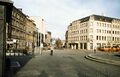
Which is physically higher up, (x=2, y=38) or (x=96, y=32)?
(x=96, y=32)

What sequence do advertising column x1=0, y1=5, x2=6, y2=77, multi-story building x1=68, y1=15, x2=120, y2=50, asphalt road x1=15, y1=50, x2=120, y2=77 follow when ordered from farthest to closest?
multi-story building x1=68, y1=15, x2=120, y2=50, asphalt road x1=15, y1=50, x2=120, y2=77, advertising column x1=0, y1=5, x2=6, y2=77

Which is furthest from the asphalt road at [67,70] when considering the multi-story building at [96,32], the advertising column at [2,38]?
the multi-story building at [96,32]

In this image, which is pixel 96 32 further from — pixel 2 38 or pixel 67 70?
pixel 2 38

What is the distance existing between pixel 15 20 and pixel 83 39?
148 ft

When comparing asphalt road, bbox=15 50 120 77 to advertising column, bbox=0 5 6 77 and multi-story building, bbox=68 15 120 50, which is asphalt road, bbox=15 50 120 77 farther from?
multi-story building, bbox=68 15 120 50

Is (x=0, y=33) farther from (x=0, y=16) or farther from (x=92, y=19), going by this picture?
(x=92, y=19)

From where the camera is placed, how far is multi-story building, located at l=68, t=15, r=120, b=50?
85.9 meters

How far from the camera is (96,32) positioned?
87062 mm

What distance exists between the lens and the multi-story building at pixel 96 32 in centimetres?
8588

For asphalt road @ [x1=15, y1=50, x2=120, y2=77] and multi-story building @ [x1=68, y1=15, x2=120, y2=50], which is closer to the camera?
asphalt road @ [x1=15, y1=50, x2=120, y2=77]

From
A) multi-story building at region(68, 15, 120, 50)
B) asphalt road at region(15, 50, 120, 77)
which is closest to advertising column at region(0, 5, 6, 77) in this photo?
asphalt road at region(15, 50, 120, 77)

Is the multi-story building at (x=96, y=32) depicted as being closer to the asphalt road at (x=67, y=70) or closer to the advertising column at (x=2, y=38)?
the asphalt road at (x=67, y=70)

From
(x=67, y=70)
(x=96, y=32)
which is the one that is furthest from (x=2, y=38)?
(x=96, y=32)

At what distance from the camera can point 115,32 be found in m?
94.4
